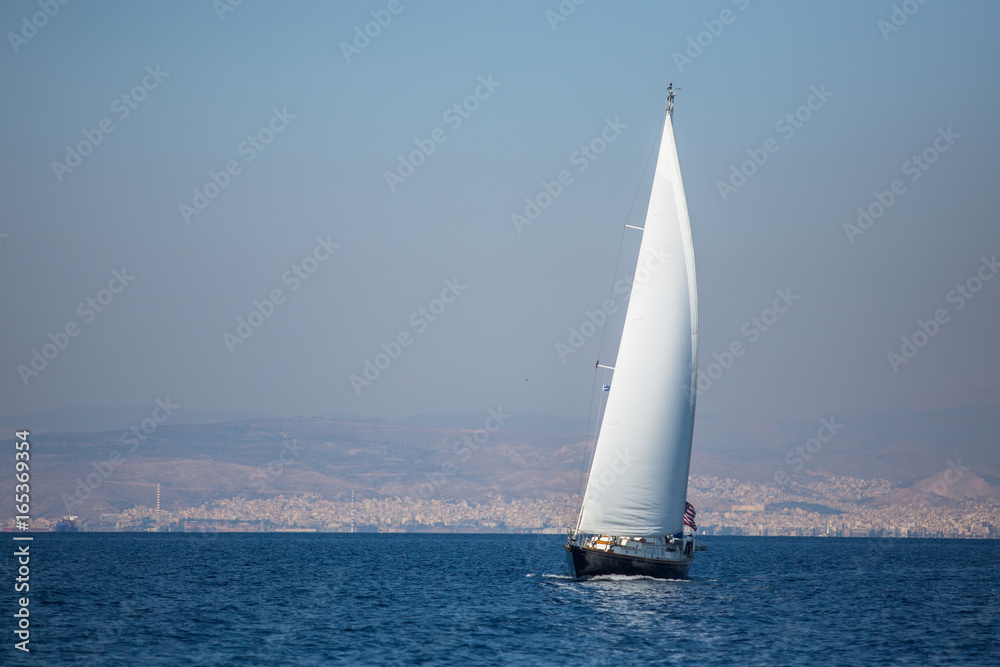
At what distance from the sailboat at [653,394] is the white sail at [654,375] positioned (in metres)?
0.05

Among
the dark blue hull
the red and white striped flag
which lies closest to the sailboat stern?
the dark blue hull

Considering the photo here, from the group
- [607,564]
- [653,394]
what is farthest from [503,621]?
[653,394]

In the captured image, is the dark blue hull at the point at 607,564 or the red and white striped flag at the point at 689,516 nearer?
the dark blue hull at the point at 607,564

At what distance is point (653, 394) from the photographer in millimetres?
53719

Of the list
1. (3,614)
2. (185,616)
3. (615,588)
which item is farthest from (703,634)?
(3,614)

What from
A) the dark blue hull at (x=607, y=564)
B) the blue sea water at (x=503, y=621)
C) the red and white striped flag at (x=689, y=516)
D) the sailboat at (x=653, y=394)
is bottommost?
the blue sea water at (x=503, y=621)

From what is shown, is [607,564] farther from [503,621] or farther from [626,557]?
[503,621]

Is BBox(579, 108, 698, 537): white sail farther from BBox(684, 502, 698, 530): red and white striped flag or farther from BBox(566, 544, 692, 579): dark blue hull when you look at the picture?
BBox(684, 502, 698, 530): red and white striped flag

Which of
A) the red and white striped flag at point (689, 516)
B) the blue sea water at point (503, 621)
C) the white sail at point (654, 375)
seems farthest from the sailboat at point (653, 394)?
the blue sea water at point (503, 621)

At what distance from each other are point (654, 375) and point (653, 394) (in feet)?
3.19

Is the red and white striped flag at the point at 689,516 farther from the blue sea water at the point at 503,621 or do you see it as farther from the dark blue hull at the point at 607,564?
the dark blue hull at the point at 607,564

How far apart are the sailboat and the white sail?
0.17 ft

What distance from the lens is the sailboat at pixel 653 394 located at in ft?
175

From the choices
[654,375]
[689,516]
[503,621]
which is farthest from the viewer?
[689,516]
